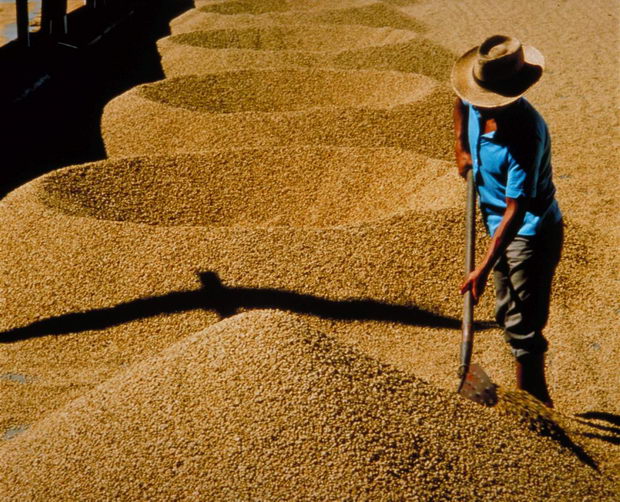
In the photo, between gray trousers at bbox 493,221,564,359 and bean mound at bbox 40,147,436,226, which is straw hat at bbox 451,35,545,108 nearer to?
gray trousers at bbox 493,221,564,359

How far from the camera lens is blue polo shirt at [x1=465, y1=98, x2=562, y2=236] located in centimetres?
211

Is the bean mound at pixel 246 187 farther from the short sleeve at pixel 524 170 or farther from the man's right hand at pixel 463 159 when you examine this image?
the short sleeve at pixel 524 170

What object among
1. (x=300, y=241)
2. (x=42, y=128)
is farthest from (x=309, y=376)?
(x=42, y=128)

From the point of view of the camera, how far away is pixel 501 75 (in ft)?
7.02

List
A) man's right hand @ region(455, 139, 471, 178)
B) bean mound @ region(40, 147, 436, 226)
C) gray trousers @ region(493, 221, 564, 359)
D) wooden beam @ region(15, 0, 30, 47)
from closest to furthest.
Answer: gray trousers @ region(493, 221, 564, 359) → man's right hand @ region(455, 139, 471, 178) → bean mound @ region(40, 147, 436, 226) → wooden beam @ region(15, 0, 30, 47)

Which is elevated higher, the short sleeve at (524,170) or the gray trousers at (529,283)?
the short sleeve at (524,170)

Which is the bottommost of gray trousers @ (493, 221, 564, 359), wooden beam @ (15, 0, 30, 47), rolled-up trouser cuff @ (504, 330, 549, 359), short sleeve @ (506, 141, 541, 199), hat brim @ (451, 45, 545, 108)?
rolled-up trouser cuff @ (504, 330, 549, 359)

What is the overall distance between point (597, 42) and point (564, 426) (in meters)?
6.76

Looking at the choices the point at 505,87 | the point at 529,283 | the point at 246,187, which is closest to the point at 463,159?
the point at 505,87

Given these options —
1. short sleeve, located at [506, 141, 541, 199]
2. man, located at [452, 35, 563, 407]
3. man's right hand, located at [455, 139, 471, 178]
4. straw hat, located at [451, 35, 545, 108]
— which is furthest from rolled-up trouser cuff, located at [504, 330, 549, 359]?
straw hat, located at [451, 35, 545, 108]

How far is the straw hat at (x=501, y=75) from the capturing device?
213 centimetres

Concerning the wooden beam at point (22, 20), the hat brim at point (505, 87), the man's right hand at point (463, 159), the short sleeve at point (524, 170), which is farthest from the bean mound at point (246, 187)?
the wooden beam at point (22, 20)

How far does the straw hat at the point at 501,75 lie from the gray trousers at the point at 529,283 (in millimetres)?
543

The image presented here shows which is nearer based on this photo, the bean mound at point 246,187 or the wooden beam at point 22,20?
the bean mound at point 246,187
